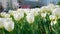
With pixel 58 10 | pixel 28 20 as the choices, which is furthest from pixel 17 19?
pixel 58 10

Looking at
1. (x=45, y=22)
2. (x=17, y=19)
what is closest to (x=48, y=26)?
(x=45, y=22)

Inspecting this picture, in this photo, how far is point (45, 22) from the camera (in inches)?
29.2

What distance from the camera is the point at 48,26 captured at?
734 mm

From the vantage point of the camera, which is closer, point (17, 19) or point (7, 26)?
point (7, 26)

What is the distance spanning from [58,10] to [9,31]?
0.17 meters

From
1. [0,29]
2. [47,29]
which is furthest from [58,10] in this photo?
[0,29]

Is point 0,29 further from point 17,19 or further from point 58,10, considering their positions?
point 58,10

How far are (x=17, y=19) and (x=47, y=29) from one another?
5.2 inches

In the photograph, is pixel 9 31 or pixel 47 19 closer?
pixel 9 31

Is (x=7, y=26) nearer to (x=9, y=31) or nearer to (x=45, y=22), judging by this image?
(x=9, y=31)

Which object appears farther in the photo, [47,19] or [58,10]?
[47,19]

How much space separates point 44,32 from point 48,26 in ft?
0.09

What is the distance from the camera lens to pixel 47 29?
705 millimetres

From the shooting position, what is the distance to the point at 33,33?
25.7 inches
